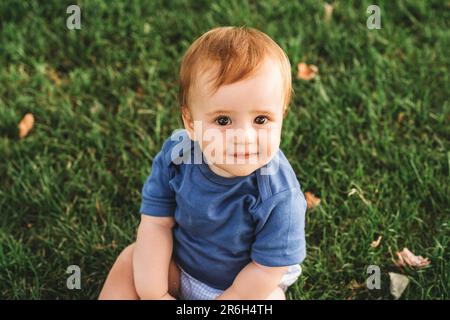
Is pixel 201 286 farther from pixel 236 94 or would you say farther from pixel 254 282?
pixel 236 94

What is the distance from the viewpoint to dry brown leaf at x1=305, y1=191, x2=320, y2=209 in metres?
2.67

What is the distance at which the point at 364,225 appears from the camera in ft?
8.43

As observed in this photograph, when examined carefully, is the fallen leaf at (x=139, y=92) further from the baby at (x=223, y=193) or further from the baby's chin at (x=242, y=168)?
the baby's chin at (x=242, y=168)

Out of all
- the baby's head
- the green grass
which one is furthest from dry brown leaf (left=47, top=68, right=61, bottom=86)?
the baby's head

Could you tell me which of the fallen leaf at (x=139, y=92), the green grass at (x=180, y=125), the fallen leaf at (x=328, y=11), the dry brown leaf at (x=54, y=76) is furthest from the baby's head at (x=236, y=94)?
the fallen leaf at (x=328, y=11)

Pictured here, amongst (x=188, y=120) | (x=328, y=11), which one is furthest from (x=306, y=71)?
(x=188, y=120)

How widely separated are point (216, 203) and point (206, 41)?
492mm

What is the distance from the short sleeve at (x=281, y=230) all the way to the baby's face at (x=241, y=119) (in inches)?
5.5

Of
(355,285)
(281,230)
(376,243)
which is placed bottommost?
(355,285)

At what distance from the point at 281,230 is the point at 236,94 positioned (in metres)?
0.45

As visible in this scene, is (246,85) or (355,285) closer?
(246,85)

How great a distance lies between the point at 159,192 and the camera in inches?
85.7
